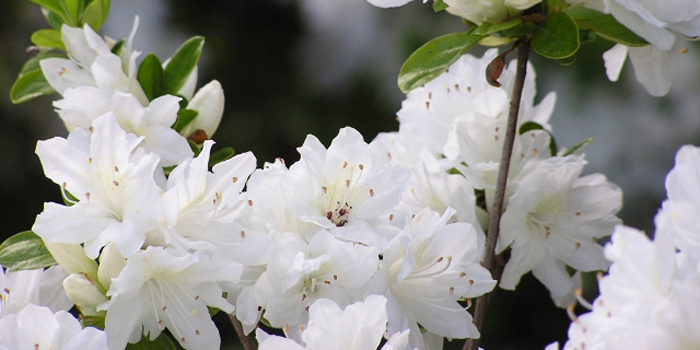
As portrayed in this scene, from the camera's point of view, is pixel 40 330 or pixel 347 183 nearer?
pixel 40 330

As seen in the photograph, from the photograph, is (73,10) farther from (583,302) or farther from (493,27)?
(583,302)

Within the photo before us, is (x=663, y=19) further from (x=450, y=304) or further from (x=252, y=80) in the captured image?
(x=252, y=80)

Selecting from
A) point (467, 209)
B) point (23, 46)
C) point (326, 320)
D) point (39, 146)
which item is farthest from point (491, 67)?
point (23, 46)

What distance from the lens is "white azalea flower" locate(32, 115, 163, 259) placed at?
0.73 metres

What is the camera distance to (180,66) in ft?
3.50

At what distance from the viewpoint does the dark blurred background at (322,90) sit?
343 cm

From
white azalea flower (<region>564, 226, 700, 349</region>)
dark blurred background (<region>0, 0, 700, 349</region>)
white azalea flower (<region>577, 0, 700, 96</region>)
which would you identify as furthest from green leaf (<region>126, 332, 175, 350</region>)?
dark blurred background (<region>0, 0, 700, 349</region>)

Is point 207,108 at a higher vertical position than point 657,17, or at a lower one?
lower

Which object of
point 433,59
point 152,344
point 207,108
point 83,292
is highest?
point 433,59

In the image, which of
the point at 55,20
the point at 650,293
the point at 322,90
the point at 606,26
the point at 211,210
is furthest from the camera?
the point at 322,90

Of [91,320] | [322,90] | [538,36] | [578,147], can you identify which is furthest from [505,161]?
[322,90]

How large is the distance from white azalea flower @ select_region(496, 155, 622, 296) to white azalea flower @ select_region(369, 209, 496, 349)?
0.60ft

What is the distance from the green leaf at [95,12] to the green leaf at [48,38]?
0.04 m

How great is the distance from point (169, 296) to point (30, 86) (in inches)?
18.1
